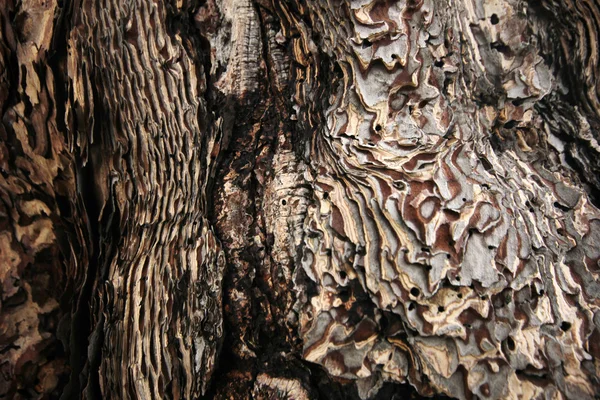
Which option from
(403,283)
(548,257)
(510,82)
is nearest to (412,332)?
(403,283)

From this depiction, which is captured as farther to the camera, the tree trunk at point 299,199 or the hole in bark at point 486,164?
the hole in bark at point 486,164

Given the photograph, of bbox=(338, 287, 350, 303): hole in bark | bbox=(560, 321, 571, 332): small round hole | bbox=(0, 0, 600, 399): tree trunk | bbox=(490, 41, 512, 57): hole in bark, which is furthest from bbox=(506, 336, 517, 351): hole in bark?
bbox=(490, 41, 512, 57): hole in bark

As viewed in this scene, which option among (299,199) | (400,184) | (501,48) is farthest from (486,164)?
(299,199)

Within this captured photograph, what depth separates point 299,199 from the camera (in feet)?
3.67

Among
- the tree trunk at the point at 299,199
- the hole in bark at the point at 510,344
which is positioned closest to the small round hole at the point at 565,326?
the tree trunk at the point at 299,199

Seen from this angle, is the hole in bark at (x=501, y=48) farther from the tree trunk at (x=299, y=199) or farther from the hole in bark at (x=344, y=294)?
the hole in bark at (x=344, y=294)

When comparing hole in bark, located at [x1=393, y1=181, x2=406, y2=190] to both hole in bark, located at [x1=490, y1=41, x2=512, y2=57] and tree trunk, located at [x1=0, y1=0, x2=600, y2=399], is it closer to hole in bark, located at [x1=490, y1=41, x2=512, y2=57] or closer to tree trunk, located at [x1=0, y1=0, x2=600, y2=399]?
tree trunk, located at [x1=0, y1=0, x2=600, y2=399]

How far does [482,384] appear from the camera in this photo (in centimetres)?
89

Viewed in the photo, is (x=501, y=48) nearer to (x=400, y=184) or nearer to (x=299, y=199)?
(x=400, y=184)

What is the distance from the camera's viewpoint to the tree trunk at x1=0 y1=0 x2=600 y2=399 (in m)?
0.94

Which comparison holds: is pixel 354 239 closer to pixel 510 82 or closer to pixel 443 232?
pixel 443 232

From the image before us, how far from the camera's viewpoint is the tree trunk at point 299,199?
3.09 ft

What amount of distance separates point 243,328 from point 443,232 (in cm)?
57

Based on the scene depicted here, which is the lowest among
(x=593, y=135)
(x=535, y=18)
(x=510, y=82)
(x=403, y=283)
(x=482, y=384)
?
(x=482, y=384)
